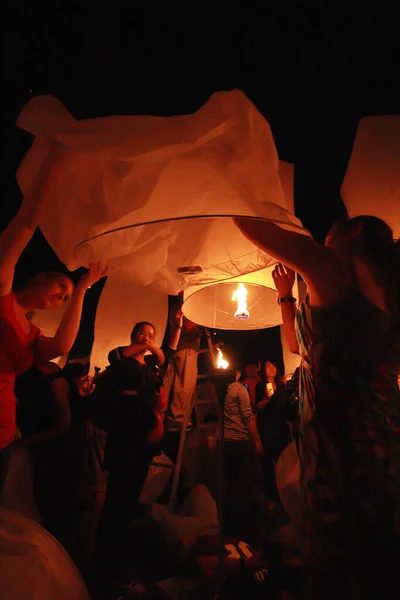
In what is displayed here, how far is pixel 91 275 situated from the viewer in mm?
1410

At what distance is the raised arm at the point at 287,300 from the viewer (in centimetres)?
153

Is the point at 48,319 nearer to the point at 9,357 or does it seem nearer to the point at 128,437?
the point at 128,437

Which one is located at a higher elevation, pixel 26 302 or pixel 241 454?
pixel 26 302

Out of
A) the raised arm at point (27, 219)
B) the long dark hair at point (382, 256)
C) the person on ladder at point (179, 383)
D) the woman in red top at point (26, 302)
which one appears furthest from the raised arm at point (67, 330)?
the person on ladder at point (179, 383)

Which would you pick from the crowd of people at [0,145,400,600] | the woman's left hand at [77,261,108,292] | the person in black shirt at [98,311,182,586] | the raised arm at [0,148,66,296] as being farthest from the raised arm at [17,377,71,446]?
the raised arm at [0,148,66,296]

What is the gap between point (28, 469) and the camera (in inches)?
63.7

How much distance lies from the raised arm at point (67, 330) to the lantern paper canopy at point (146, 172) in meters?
0.06

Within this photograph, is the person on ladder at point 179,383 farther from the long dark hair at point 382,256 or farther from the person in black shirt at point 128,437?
the long dark hair at point 382,256

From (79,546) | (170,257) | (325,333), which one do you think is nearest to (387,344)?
(325,333)

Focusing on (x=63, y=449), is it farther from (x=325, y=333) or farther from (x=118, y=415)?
(x=325, y=333)

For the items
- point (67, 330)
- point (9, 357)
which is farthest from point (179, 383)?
point (9, 357)

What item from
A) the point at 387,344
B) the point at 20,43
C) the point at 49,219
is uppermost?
the point at 20,43

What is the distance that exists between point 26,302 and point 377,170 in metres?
1.37

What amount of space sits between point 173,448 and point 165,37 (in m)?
3.02
